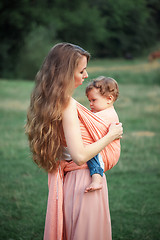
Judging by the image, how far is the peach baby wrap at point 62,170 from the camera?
85.3 inches

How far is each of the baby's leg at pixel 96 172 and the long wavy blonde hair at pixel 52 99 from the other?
9.5 inches

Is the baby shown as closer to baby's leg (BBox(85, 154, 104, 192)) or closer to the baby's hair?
the baby's hair

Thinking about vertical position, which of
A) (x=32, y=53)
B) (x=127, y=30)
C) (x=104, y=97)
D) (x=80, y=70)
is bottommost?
(x=104, y=97)

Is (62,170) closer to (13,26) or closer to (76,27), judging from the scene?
(13,26)

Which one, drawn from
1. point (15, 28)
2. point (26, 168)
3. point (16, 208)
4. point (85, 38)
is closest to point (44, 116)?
point (16, 208)

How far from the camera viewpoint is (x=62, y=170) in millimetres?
2320

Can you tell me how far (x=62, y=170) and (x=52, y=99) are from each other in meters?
0.56

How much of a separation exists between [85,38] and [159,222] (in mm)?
38795

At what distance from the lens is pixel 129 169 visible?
6.34 metres

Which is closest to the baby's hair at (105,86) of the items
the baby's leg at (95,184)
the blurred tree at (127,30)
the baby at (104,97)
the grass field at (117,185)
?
the baby at (104,97)

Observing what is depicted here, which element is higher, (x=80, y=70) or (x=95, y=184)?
(x=80, y=70)

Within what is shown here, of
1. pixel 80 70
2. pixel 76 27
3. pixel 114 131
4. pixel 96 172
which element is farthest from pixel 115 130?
pixel 76 27

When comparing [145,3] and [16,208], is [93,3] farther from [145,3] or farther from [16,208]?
[16,208]

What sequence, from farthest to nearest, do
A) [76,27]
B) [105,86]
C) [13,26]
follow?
[76,27] < [13,26] < [105,86]
